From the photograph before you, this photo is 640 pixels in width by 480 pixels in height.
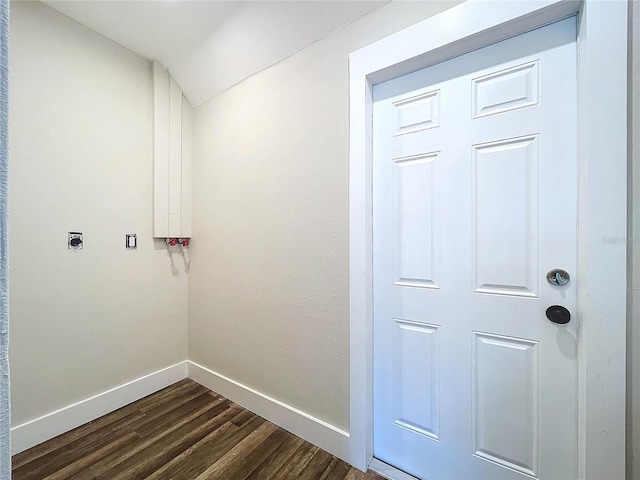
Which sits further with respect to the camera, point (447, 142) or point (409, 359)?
point (409, 359)

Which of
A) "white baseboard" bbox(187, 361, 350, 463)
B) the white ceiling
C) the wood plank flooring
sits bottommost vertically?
the wood plank flooring

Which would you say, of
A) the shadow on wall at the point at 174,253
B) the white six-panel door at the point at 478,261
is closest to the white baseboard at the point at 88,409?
the shadow on wall at the point at 174,253

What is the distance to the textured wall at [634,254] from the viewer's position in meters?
0.84

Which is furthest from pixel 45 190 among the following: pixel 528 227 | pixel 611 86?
pixel 611 86

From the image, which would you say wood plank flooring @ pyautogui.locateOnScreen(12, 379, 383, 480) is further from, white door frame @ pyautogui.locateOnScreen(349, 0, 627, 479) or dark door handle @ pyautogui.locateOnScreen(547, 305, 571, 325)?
dark door handle @ pyautogui.locateOnScreen(547, 305, 571, 325)

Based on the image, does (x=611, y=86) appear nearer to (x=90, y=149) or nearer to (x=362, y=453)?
(x=362, y=453)

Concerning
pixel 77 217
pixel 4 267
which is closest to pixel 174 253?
pixel 77 217

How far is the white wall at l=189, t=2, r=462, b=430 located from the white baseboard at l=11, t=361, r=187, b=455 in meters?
0.34

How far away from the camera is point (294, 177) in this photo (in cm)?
157

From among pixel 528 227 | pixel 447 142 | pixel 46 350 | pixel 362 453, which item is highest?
pixel 447 142

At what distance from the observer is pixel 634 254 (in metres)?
0.85

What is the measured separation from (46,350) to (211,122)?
182 centimetres

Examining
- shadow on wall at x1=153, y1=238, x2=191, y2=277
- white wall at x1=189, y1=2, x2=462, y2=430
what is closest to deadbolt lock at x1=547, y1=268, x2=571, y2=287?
white wall at x1=189, y1=2, x2=462, y2=430

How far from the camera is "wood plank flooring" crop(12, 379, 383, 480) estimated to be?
4.27 ft
